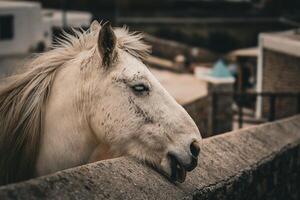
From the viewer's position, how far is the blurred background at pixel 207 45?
15.0 meters

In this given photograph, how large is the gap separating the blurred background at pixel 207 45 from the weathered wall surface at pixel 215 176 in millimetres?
1379

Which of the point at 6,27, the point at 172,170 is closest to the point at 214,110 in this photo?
the point at 172,170

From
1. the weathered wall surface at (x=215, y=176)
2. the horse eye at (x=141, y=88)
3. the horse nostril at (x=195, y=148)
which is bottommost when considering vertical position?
the weathered wall surface at (x=215, y=176)

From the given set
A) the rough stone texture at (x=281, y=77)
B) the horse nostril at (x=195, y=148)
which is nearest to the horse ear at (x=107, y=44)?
the horse nostril at (x=195, y=148)

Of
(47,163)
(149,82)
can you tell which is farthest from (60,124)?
(149,82)

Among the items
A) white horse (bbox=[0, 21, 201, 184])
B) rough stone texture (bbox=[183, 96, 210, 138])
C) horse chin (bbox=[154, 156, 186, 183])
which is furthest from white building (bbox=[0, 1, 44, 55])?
horse chin (bbox=[154, 156, 186, 183])

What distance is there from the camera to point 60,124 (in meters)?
4.33

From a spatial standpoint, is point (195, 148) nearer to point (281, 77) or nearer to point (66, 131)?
point (66, 131)

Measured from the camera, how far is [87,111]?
4320 millimetres

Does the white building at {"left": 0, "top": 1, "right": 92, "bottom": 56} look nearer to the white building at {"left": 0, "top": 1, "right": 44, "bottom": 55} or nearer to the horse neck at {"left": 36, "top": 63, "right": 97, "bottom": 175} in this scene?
the white building at {"left": 0, "top": 1, "right": 44, "bottom": 55}

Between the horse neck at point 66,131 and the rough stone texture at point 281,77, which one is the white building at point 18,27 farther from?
the horse neck at point 66,131

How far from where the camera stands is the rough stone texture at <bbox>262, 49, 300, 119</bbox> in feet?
50.0

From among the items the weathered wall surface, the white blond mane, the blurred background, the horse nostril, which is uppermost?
the white blond mane

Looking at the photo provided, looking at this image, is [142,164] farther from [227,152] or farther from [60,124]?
[227,152]
